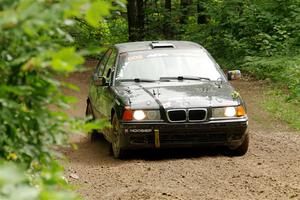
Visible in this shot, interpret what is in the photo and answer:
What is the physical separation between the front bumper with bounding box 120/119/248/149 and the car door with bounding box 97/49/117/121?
770 mm

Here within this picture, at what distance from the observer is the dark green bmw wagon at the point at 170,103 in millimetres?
8953

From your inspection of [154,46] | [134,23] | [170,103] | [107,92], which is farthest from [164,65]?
[134,23]

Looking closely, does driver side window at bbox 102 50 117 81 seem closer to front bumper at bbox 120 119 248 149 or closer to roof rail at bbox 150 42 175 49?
roof rail at bbox 150 42 175 49

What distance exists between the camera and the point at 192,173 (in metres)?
8.17

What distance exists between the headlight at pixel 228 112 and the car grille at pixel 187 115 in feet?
0.50

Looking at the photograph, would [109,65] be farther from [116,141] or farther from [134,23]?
[134,23]

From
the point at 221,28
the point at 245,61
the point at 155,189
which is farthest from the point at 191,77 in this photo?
the point at 221,28

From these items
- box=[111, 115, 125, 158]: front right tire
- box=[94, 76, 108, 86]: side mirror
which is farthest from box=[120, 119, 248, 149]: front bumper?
box=[94, 76, 108, 86]: side mirror

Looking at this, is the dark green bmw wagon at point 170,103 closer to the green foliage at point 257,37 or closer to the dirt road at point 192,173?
the dirt road at point 192,173

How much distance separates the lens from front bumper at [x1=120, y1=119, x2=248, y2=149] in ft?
29.3

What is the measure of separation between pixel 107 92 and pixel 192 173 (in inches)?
95.6

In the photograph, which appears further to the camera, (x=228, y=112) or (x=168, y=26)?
(x=168, y=26)

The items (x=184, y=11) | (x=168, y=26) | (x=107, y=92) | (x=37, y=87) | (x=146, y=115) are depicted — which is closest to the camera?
(x=37, y=87)

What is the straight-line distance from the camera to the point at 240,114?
9195 mm
